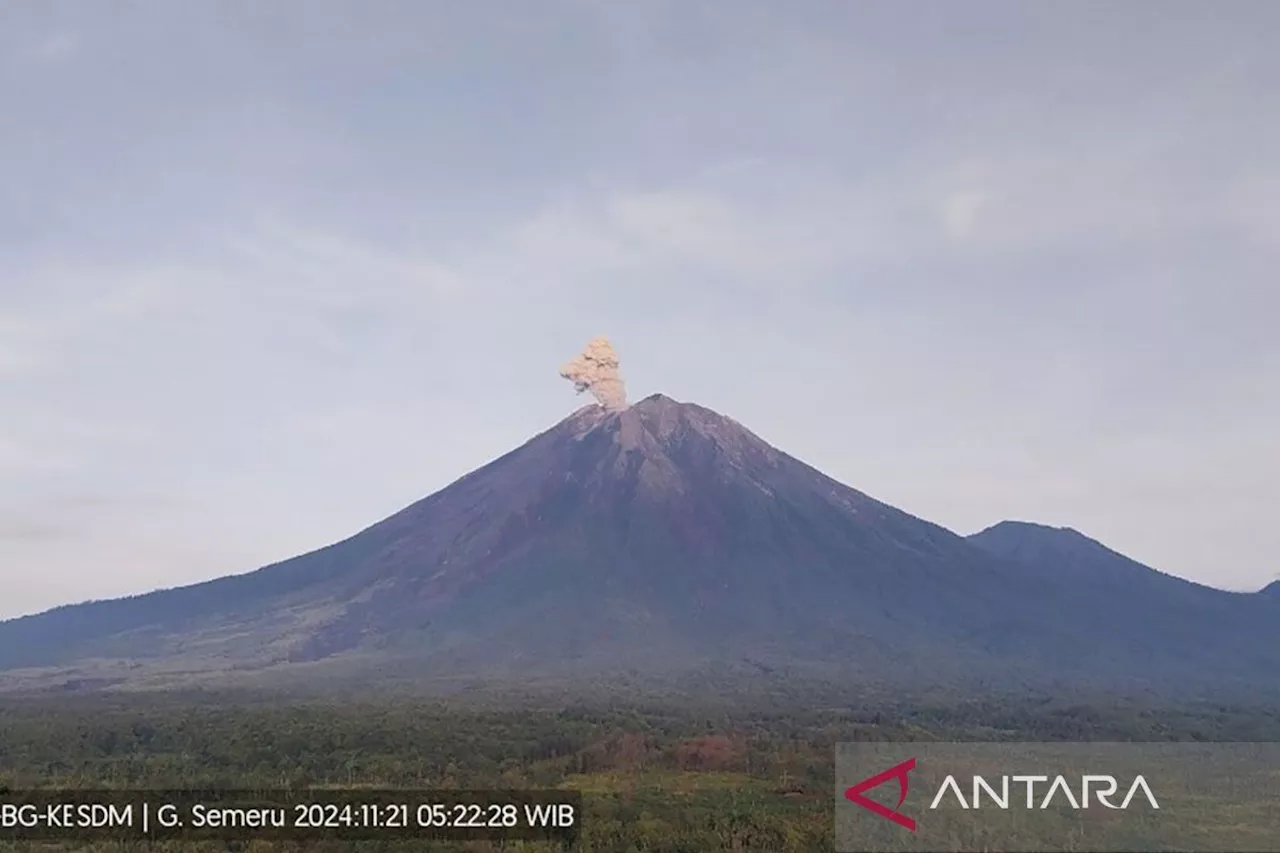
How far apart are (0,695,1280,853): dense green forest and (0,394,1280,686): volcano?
106ft

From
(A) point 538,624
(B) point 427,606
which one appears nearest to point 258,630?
(B) point 427,606

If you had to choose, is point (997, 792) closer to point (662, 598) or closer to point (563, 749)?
point (563, 749)

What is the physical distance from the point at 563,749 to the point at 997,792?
1891 centimetres

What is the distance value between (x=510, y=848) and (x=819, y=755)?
21439 millimetres
